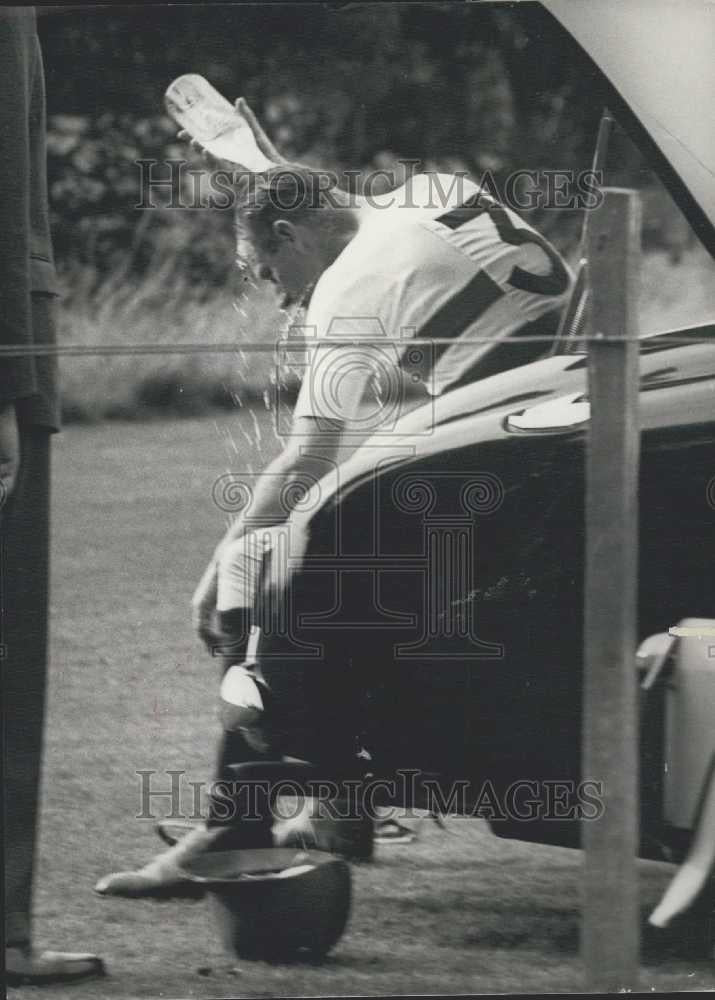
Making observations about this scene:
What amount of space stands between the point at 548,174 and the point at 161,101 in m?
0.71

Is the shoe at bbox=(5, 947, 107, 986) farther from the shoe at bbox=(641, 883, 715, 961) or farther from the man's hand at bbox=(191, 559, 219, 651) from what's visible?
the shoe at bbox=(641, 883, 715, 961)

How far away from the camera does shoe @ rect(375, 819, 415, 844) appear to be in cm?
394

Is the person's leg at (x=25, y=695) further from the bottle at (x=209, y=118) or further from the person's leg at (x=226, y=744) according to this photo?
the bottle at (x=209, y=118)

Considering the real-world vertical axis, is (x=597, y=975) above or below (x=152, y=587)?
below

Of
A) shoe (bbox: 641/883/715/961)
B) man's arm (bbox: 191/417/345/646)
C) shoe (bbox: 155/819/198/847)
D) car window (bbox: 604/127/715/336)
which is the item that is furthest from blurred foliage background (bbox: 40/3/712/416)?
shoe (bbox: 641/883/715/961)

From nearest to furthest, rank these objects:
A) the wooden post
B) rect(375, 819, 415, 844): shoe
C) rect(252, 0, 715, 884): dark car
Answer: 1. the wooden post
2. rect(252, 0, 715, 884): dark car
3. rect(375, 819, 415, 844): shoe

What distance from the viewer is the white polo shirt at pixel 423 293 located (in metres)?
3.85

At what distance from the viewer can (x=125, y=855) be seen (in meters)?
3.92

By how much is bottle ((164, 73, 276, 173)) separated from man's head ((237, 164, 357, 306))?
61mm

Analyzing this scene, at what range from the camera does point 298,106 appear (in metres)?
3.83

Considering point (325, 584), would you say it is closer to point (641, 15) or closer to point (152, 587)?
point (152, 587)

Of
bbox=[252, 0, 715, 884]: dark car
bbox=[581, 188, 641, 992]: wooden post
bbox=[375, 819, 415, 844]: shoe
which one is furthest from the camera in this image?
bbox=[375, 819, 415, 844]: shoe

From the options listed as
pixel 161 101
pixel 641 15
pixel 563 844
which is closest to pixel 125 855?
pixel 563 844

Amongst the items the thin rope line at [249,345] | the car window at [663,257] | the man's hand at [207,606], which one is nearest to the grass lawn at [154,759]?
the man's hand at [207,606]
